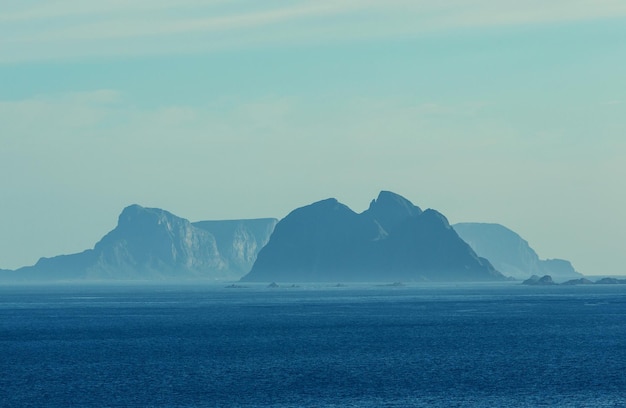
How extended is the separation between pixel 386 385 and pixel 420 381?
13.7 feet

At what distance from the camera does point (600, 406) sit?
79562 mm

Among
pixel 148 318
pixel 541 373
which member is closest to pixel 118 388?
pixel 541 373

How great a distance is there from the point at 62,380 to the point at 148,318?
97701mm

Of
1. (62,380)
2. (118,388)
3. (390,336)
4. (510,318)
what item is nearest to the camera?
(118,388)

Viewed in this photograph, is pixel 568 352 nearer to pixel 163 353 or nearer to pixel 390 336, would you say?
pixel 390 336

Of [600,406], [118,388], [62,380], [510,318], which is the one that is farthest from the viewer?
[510,318]

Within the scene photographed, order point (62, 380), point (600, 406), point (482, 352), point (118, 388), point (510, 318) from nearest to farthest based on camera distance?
point (600, 406) → point (118, 388) → point (62, 380) → point (482, 352) → point (510, 318)

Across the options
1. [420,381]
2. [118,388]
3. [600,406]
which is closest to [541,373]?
[420,381]

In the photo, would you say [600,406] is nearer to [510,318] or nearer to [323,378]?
[323,378]

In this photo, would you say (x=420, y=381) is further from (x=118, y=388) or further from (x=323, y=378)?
(x=118, y=388)

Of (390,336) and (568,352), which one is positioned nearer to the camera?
(568,352)

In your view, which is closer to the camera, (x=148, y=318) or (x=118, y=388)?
(x=118, y=388)

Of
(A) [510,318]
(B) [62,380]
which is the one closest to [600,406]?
(B) [62,380]

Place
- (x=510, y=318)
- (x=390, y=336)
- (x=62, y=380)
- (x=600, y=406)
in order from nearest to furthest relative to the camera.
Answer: (x=600, y=406)
(x=62, y=380)
(x=390, y=336)
(x=510, y=318)
